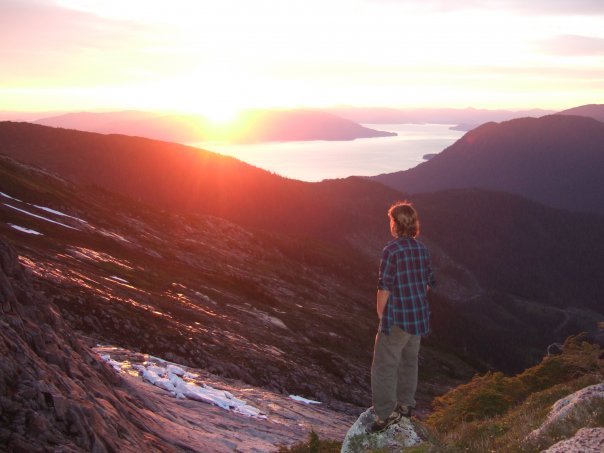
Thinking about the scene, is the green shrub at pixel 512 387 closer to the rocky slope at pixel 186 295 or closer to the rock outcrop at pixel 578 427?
the rock outcrop at pixel 578 427

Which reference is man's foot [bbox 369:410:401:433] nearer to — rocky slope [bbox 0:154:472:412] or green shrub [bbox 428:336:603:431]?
green shrub [bbox 428:336:603:431]

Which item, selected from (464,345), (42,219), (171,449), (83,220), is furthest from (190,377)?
(464,345)

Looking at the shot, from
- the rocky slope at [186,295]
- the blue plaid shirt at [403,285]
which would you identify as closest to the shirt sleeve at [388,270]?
the blue plaid shirt at [403,285]

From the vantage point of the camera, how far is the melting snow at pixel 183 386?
19750 millimetres

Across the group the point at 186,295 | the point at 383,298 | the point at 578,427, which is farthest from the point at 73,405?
the point at 186,295

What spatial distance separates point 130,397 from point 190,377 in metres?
10.6

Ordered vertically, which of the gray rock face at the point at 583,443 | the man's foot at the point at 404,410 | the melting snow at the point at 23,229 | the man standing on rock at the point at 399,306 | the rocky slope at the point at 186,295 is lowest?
the rocky slope at the point at 186,295

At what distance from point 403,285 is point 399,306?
0.43 m

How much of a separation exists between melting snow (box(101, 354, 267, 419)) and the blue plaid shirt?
35.3 ft

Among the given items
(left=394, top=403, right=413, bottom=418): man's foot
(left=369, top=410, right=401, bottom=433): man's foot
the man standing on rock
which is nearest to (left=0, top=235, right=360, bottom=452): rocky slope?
(left=369, top=410, right=401, bottom=433): man's foot

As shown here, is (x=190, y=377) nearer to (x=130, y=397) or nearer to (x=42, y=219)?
(x=130, y=397)

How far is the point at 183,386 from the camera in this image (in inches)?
797

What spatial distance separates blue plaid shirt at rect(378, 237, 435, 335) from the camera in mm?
10977

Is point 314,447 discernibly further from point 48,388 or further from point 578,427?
point 48,388
